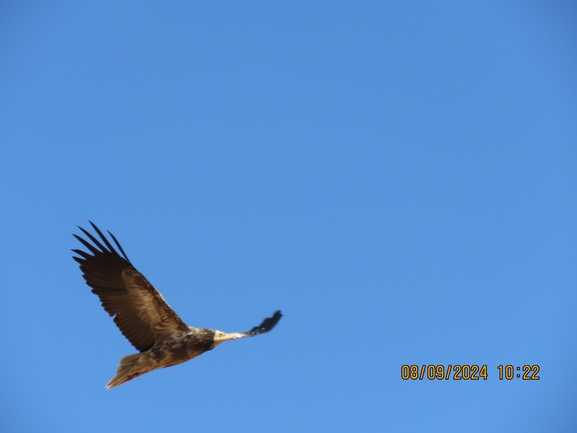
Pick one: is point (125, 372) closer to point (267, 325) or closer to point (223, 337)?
point (223, 337)

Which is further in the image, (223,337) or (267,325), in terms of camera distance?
(267,325)

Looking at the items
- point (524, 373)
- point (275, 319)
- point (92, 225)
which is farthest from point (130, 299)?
point (524, 373)

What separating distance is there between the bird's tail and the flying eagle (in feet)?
0.08

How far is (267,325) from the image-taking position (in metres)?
13.4

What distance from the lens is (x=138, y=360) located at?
11555 millimetres

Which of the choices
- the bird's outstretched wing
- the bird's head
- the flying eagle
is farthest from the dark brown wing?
the bird's outstretched wing

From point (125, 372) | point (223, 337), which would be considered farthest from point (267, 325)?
point (125, 372)

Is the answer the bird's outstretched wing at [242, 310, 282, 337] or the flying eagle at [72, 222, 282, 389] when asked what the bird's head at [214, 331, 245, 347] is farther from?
the bird's outstretched wing at [242, 310, 282, 337]

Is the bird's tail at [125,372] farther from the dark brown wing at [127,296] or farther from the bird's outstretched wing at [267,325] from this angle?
the bird's outstretched wing at [267,325]

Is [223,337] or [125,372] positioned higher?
[223,337]

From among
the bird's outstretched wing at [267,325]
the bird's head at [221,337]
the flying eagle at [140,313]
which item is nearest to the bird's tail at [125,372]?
the flying eagle at [140,313]

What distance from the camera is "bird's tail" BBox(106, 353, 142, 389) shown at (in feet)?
36.8

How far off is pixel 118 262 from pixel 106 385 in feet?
8.38

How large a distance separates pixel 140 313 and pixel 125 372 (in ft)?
4.18
